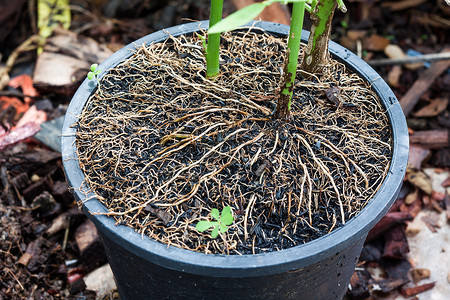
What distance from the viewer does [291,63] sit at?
43.6 inches

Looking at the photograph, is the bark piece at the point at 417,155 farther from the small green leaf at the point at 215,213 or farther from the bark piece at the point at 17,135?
the bark piece at the point at 17,135

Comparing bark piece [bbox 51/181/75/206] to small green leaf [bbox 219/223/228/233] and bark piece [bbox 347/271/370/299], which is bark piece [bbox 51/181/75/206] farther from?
bark piece [bbox 347/271/370/299]

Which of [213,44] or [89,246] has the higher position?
[213,44]

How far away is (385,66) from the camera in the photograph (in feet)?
8.14

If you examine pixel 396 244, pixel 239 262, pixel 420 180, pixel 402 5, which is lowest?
pixel 396 244

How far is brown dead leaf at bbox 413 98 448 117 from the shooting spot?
7.39ft

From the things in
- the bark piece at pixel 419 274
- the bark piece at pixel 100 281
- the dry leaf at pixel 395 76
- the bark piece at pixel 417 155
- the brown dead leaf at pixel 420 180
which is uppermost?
the dry leaf at pixel 395 76

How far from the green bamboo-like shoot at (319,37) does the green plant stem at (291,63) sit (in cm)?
21

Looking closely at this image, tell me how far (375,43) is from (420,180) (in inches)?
35.4

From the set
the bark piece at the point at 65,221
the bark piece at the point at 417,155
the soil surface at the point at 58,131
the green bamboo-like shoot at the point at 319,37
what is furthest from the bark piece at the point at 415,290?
the bark piece at the point at 65,221

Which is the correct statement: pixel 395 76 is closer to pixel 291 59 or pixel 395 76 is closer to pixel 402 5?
pixel 402 5

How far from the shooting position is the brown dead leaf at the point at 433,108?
225 centimetres

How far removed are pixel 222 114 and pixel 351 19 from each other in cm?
182

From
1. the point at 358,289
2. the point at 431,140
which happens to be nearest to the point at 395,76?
the point at 431,140
